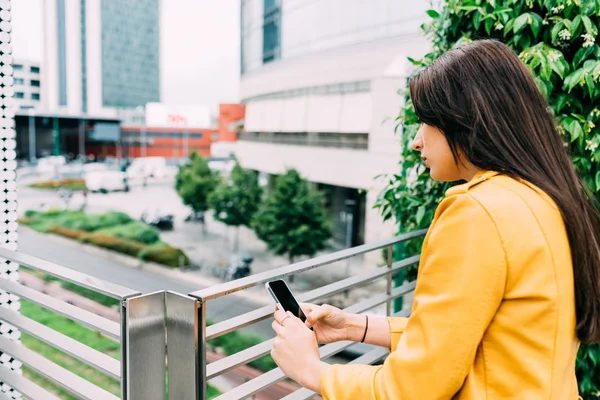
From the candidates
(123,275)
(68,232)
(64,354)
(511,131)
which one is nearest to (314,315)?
(511,131)

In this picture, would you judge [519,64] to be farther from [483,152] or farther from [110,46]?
[110,46]

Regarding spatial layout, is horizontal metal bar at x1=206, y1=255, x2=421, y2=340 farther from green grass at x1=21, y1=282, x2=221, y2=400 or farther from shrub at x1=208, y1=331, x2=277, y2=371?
shrub at x1=208, y1=331, x2=277, y2=371

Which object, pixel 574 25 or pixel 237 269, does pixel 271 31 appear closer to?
pixel 237 269

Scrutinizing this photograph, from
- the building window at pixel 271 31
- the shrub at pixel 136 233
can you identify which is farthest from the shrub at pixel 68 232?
the building window at pixel 271 31

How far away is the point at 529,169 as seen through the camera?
106 centimetres

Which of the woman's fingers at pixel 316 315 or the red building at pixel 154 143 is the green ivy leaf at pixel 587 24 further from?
the red building at pixel 154 143

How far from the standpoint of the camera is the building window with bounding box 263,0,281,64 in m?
27.2

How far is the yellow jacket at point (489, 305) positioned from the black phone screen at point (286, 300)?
34 centimetres

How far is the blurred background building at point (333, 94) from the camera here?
782 inches

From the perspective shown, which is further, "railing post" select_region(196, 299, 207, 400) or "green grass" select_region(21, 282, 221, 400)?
"green grass" select_region(21, 282, 221, 400)

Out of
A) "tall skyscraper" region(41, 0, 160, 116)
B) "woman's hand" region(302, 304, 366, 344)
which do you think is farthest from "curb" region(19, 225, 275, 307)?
"tall skyscraper" region(41, 0, 160, 116)

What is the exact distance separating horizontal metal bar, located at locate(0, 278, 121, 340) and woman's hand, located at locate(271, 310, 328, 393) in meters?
0.60

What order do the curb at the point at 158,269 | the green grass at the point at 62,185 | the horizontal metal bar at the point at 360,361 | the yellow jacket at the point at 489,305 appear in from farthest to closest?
1. the green grass at the point at 62,185
2. the curb at the point at 158,269
3. the horizontal metal bar at the point at 360,361
4. the yellow jacket at the point at 489,305

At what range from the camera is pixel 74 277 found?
166cm
